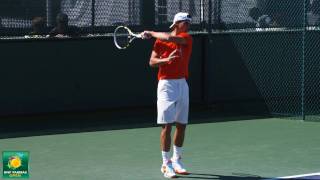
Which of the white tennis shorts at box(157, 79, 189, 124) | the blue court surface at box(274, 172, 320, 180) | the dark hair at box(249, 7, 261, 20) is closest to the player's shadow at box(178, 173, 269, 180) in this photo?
the blue court surface at box(274, 172, 320, 180)

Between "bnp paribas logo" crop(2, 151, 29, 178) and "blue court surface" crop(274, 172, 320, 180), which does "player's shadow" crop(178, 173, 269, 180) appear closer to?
"blue court surface" crop(274, 172, 320, 180)

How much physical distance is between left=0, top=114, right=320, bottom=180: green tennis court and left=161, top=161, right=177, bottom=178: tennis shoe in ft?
Answer: 0.31

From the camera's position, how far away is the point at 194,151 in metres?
9.99

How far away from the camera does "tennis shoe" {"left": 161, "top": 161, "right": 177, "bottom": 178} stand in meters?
8.23

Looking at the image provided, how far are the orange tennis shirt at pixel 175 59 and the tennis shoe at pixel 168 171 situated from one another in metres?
0.96

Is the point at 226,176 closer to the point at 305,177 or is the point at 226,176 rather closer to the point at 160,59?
the point at 305,177

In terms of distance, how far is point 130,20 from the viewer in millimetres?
13508

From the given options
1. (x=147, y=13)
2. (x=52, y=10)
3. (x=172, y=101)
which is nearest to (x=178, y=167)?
(x=172, y=101)

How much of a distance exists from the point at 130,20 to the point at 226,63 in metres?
2.11

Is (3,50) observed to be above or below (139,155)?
above

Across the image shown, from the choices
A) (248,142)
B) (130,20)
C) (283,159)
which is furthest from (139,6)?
(283,159)

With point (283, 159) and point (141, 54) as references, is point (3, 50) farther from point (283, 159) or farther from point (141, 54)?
point (283, 159)

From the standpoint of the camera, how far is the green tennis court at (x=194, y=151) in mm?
8562

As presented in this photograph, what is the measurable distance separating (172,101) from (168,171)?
2.50ft
